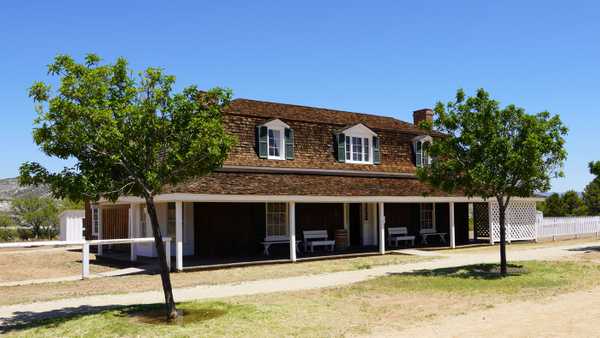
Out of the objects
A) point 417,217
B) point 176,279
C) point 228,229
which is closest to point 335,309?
point 176,279

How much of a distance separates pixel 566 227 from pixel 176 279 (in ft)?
78.6

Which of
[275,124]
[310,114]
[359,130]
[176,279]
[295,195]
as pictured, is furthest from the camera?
[310,114]

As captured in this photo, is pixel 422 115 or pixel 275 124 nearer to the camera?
pixel 275 124

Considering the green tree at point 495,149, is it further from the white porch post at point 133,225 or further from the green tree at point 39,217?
the green tree at point 39,217

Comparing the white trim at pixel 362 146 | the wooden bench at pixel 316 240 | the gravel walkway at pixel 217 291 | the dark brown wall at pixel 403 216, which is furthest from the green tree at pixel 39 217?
the gravel walkway at pixel 217 291

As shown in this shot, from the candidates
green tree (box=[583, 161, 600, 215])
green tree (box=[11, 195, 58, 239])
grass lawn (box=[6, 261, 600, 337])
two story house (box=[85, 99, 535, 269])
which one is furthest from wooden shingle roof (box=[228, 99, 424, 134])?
green tree (box=[583, 161, 600, 215])

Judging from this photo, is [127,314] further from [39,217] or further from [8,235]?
[39,217]

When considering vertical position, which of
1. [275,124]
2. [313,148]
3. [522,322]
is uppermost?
[275,124]

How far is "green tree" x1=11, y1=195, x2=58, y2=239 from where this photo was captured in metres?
36.9

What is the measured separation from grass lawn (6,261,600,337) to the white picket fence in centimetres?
1550

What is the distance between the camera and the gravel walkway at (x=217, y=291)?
453 inches

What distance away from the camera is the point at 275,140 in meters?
23.5

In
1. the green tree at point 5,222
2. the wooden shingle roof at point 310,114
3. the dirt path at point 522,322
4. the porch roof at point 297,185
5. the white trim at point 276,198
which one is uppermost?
the wooden shingle roof at point 310,114

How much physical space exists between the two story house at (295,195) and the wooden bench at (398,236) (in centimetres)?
40
